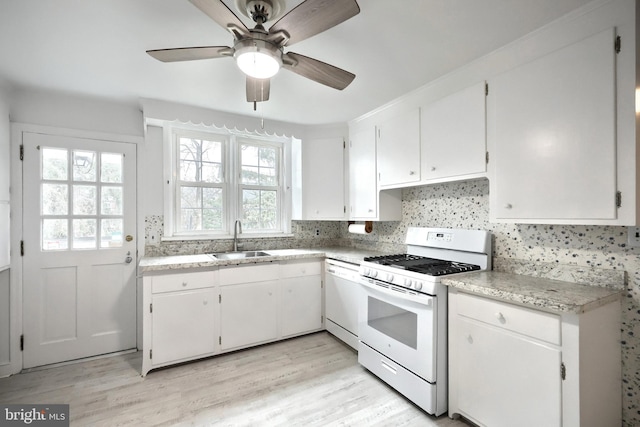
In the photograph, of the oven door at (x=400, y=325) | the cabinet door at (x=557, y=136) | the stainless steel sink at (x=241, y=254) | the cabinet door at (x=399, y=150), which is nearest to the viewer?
the cabinet door at (x=557, y=136)

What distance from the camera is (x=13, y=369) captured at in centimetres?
241

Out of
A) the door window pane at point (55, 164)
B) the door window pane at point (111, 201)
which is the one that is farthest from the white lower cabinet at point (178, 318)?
the door window pane at point (55, 164)

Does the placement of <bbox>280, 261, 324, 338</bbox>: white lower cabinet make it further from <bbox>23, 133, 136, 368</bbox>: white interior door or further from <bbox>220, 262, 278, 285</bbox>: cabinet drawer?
<bbox>23, 133, 136, 368</bbox>: white interior door

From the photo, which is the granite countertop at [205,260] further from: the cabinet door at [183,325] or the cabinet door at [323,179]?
the cabinet door at [323,179]

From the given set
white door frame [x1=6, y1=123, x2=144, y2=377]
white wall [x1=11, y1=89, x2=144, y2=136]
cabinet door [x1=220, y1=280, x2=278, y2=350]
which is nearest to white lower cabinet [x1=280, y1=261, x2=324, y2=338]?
cabinet door [x1=220, y1=280, x2=278, y2=350]

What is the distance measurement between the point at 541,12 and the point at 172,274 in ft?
9.91

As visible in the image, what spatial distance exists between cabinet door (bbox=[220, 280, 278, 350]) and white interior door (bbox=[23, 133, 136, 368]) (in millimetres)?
972

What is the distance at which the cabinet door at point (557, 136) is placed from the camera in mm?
1429

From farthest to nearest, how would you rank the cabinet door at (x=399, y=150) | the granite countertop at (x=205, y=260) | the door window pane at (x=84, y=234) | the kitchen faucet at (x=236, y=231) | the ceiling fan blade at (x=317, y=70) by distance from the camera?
the kitchen faucet at (x=236, y=231)
the door window pane at (x=84, y=234)
the cabinet door at (x=399, y=150)
the granite countertop at (x=205, y=260)
the ceiling fan blade at (x=317, y=70)

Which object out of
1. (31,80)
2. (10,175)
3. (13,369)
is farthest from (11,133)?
(13,369)

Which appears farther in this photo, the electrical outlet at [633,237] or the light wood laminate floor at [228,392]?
the light wood laminate floor at [228,392]

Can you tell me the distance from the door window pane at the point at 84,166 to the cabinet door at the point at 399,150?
2.73 metres

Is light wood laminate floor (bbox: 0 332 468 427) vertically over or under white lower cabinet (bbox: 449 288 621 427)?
under

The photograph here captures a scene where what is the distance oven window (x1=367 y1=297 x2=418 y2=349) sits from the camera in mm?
2003
